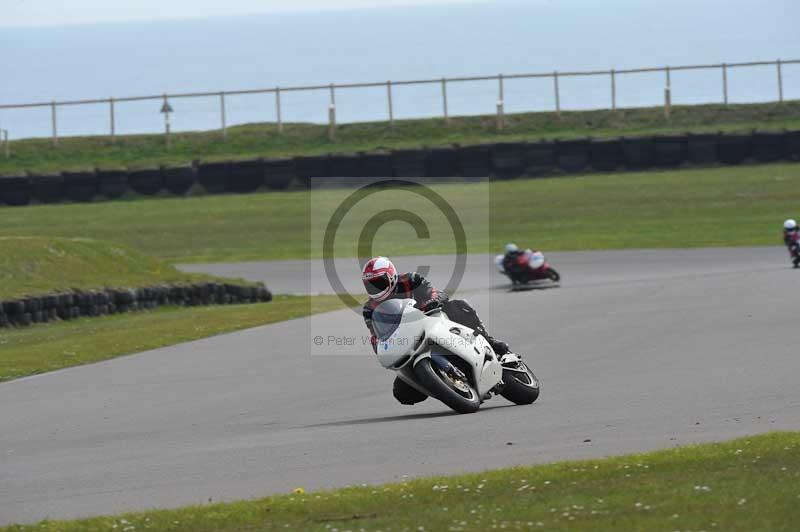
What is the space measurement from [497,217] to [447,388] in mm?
27299

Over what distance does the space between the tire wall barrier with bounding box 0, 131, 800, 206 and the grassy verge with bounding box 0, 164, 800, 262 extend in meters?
0.38

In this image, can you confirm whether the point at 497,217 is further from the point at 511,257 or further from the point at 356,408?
the point at 356,408

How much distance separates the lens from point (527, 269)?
25.8 metres

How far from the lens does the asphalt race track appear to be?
9.14m

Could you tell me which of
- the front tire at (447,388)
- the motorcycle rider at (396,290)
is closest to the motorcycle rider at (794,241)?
the motorcycle rider at (396,290)

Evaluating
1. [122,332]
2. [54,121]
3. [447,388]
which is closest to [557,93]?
[54,121]

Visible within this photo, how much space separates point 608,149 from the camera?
4116 centimetres

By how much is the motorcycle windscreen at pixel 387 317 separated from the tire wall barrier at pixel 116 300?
11458mm

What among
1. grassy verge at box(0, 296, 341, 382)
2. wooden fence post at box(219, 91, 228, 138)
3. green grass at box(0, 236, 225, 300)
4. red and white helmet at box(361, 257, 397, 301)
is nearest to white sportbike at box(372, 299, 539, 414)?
red and white helmet at box(361, 257, 397, 301)

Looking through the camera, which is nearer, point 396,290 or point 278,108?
point 396,290

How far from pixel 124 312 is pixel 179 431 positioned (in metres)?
12.5

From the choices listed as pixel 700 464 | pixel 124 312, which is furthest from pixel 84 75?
pixel 700 464

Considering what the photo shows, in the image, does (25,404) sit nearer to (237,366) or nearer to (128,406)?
(128,406)

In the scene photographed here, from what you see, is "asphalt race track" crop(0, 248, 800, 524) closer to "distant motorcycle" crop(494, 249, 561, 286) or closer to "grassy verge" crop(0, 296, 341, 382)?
"grassy verge" crop(0, 296, 341, 382)
